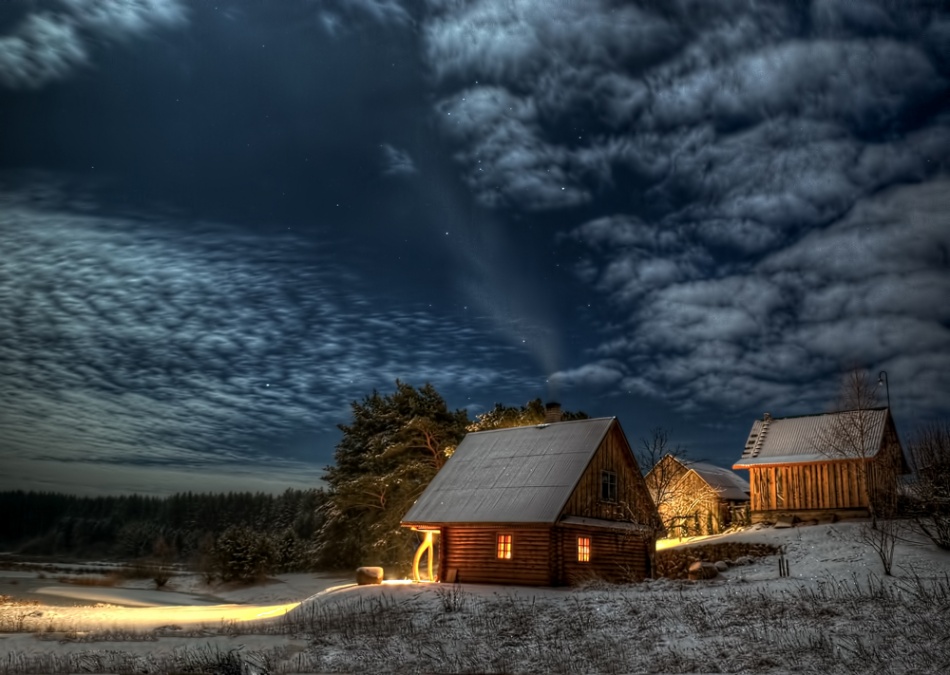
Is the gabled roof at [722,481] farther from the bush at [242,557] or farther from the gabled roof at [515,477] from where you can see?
the bush at [242,557]

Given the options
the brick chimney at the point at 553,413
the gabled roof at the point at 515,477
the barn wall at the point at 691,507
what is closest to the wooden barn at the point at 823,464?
the barn wall at the point at 691,507

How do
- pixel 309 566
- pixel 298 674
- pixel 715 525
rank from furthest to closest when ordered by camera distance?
1. pixel 309 566
2. pixel 715 525
3. pixel 298 674

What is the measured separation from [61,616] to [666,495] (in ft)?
116

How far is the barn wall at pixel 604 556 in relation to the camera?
31062 millimetres

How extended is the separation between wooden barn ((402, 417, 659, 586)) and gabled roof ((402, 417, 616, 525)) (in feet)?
0.17

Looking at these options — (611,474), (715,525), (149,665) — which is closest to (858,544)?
(611,474)

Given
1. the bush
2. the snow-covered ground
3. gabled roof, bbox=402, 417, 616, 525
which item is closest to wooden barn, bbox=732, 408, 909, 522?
the snow-covered ground

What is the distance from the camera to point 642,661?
15547 millimetres

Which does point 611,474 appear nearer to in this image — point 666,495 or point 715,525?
point 715,525

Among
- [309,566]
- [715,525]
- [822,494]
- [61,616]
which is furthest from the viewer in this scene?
[309,566]

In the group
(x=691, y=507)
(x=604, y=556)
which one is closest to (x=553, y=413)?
(x=604, y=556)

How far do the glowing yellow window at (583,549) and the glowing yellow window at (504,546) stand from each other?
2978 mm

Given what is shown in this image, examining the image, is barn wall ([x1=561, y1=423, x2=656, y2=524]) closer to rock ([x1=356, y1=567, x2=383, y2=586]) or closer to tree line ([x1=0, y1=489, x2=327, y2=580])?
rock ([x1=356, y1=567, x2=383, y2=586])

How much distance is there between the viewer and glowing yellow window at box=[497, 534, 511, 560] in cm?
3203
